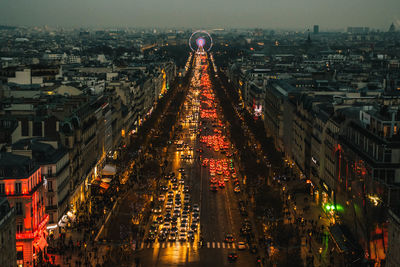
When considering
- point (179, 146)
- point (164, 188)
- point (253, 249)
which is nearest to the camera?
point (253, 249)

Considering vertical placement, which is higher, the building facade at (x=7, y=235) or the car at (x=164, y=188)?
the building facade at (x=7, y=235)

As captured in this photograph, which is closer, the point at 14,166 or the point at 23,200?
the point at 14,166

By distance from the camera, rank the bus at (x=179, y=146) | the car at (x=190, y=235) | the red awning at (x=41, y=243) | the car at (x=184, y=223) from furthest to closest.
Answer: the bus at (x=179, y=146), the car at (x=184, y=223), the car at (x=190, y=235), the red awning at (x=41, y=243)

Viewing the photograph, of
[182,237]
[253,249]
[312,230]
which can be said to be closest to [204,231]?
[182,237]

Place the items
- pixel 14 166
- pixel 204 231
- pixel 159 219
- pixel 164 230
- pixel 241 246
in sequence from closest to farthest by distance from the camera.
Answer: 1. pixel 14 166
2. pixel 241 246
3. pixel 164 230
4. pixel 204 231
5. pixel 159 219

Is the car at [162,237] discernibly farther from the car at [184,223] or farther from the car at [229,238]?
the car at [229,238]

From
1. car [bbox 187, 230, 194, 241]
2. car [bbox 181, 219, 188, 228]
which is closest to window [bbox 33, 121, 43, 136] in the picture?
car [bbox 181, 219, 188, 228]

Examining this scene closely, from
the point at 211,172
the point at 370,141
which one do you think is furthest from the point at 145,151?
the point at 370,141

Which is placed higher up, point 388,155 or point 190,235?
point 388,155

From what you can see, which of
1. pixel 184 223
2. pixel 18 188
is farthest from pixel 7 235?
pixel 184 223

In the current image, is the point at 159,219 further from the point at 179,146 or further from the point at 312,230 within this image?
the point at 179,146

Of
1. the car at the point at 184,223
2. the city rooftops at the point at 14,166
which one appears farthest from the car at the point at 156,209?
the city rooftops at the point at 14,166

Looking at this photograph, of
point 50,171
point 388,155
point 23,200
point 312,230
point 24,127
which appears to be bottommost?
point 312,230

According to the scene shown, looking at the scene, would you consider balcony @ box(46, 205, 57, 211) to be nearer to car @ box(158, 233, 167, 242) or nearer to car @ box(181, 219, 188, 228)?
car @ box(158, 233, 167, 242)
